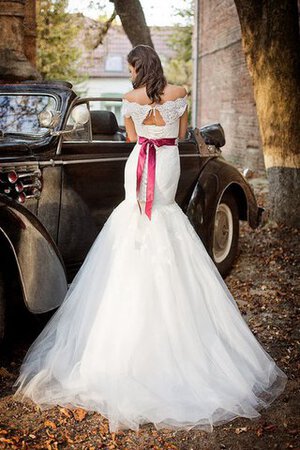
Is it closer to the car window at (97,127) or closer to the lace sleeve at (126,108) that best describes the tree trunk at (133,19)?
the car window at (97,127)

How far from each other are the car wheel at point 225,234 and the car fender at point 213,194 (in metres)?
0.16

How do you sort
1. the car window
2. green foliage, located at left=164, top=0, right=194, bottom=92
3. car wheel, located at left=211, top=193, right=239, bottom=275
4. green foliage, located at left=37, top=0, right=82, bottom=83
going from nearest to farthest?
the car window
car wheel, located at left=211, top=193, right=239, bottom=275
green foliage, located at left=37, top=0, right=82, bottom=83
green foliage, located at left=164, top=0, right=194, bottom=92

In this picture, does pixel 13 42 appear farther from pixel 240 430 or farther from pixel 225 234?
pixel 240 430

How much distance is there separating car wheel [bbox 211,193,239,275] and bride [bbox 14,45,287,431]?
2.45 metres

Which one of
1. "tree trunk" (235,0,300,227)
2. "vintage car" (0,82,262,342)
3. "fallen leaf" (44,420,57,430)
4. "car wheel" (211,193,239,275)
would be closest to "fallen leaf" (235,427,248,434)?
"fallen leaf" (44,420,57,430)

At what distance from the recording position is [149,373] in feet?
12.4

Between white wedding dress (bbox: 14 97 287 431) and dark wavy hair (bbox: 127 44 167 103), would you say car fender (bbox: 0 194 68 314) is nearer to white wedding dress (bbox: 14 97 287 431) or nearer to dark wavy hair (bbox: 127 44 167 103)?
white wedding dress (bbox: 14 97 287 431)

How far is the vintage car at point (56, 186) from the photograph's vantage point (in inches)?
159

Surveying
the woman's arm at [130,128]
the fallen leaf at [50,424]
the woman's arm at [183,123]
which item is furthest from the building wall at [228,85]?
the fallen leaf at [50,424]

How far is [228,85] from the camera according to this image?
1866 centimetres

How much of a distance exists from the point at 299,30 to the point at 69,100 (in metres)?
4.30

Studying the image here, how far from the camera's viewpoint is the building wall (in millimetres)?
16641

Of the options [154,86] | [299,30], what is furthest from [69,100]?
[299,30]

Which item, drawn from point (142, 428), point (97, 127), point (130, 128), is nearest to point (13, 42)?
point (97, 127)
